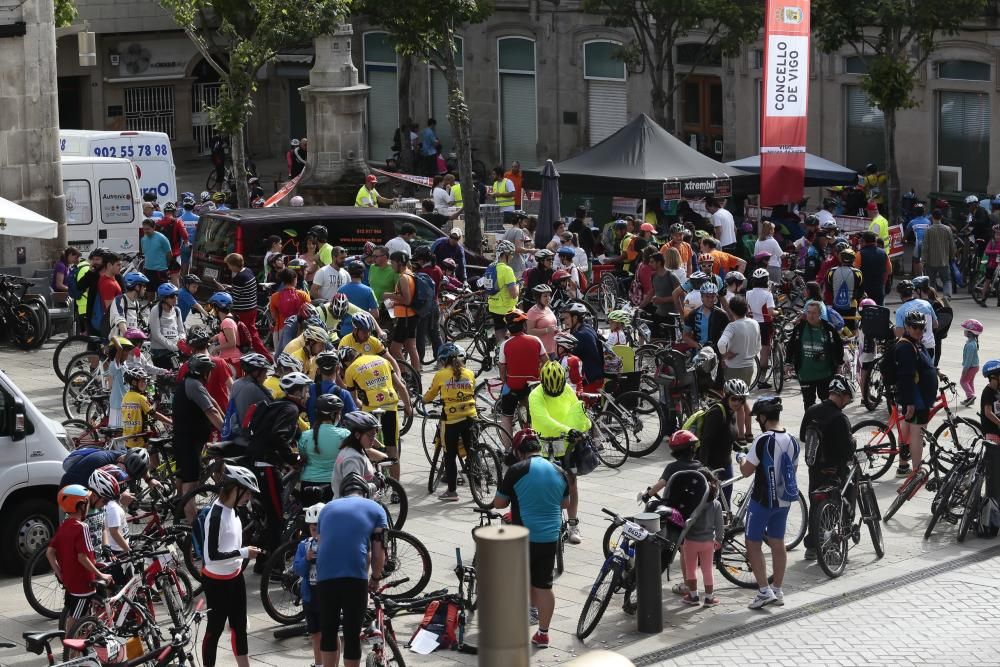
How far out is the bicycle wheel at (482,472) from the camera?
14750 mm

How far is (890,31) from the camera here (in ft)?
96.6

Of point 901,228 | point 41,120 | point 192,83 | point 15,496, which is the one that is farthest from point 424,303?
point 192,83

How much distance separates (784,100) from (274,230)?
791 cm

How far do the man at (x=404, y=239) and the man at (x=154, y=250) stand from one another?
10.6 ft

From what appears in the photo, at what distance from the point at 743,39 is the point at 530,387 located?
814 inches

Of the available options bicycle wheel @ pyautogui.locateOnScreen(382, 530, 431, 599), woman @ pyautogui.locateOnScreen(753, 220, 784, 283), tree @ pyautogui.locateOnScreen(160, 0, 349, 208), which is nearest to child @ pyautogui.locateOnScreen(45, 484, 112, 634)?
bicycle wheel @ pyautogui.locateOnScreen(382, 530, 431, 599)

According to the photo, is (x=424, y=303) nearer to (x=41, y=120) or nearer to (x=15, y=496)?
(x=15, y=496)

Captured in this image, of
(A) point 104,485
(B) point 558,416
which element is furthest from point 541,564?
(A) point 104,485

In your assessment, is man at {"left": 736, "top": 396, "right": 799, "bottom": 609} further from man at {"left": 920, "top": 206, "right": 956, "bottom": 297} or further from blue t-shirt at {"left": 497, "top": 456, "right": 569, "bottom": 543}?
man at {"left": 920, "top": 206, "right": 956, "bottom": 297}

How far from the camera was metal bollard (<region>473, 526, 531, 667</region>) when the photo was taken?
16.0 feet

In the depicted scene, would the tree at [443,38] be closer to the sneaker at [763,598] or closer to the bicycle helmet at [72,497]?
the sneaker at [763,598]

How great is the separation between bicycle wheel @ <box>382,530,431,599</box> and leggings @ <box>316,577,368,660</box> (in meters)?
1.78

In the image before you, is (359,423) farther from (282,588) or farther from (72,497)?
(72,497)

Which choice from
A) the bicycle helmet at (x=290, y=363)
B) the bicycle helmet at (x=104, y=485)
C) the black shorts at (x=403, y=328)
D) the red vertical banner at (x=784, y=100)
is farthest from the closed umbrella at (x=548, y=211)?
the bicycle helmet at (x=104, y=485)
